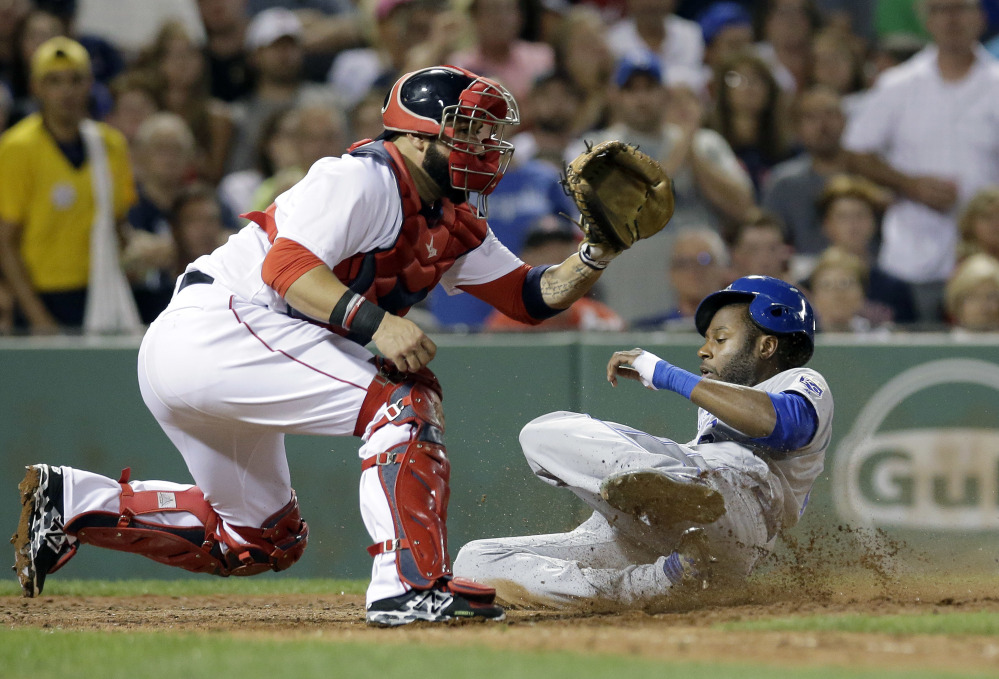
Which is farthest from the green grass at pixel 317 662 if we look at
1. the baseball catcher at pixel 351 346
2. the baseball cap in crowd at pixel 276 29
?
the baseball cap in crowd at pixel 276 29

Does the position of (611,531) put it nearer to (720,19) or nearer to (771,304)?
(771,304)

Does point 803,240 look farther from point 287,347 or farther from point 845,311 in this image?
point 287,347

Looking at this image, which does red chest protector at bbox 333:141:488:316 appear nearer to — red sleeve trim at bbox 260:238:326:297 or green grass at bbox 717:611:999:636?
red sleeve trim at bbox 260:238:326:297

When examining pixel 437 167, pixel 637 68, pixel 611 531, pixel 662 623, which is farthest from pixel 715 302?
pixel 637 68

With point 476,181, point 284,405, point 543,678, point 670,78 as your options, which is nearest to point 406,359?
point 284,405

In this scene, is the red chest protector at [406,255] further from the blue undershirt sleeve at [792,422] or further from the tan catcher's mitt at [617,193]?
the blue undershirt sleeve at [792,422]

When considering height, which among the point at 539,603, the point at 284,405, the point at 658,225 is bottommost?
the point at 539,603
